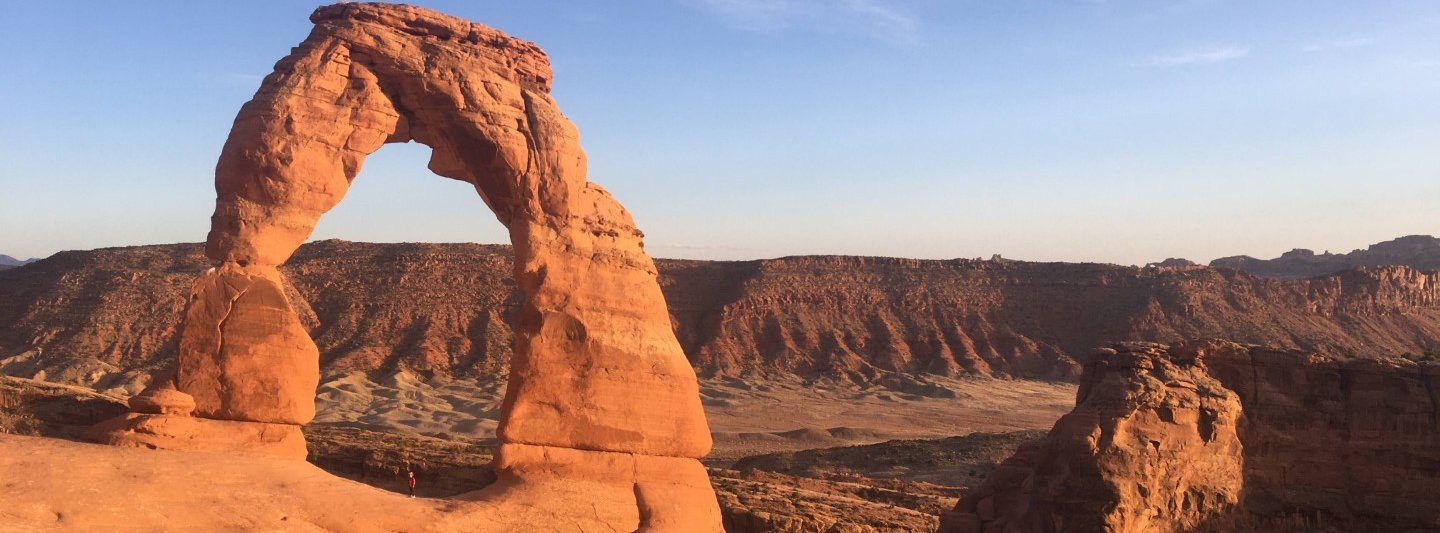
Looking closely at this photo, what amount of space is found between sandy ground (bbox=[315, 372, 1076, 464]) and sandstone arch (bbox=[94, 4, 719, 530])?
24161mm

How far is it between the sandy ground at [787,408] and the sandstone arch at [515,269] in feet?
79.3

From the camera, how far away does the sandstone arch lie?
15.2 meters

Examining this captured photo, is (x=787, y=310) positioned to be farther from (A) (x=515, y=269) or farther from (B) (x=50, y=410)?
(A) (x=515, y=269)

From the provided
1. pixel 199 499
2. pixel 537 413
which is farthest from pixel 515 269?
pixel 199 499

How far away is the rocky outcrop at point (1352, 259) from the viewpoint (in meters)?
116

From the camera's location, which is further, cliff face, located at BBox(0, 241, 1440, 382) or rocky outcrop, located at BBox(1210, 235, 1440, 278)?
rocky outcrop, located at BBox(1210, 235, 1440, 278)

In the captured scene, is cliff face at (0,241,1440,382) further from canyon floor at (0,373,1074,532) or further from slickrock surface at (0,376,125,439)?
slickrock surface at (0,376,125,439)

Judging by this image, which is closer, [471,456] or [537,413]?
[537,413]

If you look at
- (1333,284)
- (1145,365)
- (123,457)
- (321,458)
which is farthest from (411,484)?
(1333,284)

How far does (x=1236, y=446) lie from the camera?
17.3m

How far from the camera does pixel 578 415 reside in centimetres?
1620

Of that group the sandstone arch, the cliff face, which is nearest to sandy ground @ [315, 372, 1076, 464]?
the cliff face

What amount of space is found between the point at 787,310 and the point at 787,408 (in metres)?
17.3

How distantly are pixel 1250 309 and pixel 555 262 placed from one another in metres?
69.1
